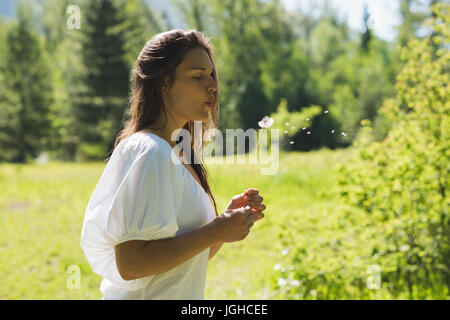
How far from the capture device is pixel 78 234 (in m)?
6.05

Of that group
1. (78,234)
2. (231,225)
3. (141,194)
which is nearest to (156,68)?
(141,194)

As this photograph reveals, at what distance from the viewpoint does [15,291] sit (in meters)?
4.12

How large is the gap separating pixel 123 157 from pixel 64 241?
4912 millimetres

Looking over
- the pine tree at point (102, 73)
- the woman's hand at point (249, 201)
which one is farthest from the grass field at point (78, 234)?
the pine tree at point (102, 73)

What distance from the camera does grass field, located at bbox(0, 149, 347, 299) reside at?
13.5ft

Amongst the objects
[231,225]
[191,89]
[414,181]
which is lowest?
[231,225]

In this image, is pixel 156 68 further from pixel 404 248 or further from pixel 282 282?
pixel 404 248

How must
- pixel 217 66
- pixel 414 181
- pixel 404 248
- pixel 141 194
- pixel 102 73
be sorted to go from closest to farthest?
pixel 141 194
pixel 404 248
pixel 414 181
pixel 217 66
pixel 102 73

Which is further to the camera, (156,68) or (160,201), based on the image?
(156,68)

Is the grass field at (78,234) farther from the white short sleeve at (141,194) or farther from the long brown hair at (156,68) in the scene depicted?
the white short sleeve at (141,194)

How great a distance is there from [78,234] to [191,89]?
5.27 metres

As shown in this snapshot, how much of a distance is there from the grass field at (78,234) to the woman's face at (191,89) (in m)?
1.12
